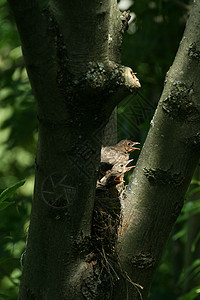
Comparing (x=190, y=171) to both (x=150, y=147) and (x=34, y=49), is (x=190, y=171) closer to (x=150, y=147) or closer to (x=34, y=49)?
(x=150, y=147)

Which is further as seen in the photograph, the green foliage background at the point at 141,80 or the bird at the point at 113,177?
the green foliage background at the point at 141,80

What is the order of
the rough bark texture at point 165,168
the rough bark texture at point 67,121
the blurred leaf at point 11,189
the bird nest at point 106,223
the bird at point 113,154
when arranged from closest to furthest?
the rough bark texture at point 67,121 < the blurred leaf at point 11,189 < the rough bark texture at point 165,168 < the bird nest at point 106,223 < the bird at point 113,154

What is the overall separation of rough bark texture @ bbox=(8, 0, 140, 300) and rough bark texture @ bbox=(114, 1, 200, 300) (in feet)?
0.49

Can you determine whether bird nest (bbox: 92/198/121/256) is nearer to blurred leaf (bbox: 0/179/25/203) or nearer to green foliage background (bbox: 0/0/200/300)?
blurred leaf (bbox: 0/179/25/203)

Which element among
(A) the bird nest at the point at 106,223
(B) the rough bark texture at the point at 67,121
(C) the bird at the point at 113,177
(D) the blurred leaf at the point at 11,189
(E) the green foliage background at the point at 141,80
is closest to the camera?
(B) the rough bark texture at the point at 67,121

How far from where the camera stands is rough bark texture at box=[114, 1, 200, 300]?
1.45m

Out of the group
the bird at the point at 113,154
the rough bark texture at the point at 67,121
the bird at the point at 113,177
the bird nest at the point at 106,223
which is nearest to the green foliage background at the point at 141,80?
the bird at the point at 113,154

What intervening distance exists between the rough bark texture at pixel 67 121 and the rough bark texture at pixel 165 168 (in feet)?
0.49

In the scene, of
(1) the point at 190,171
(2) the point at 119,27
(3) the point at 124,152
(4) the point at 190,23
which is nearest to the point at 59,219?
(1) the point at 190,171

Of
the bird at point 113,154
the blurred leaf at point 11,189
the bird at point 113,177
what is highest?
the blurred leaf at point 11,189

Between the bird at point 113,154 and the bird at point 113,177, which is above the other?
the bird at point 113,154

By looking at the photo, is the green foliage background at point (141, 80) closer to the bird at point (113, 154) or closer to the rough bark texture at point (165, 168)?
the bird at point (113, 154)

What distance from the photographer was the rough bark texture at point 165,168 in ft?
4.76

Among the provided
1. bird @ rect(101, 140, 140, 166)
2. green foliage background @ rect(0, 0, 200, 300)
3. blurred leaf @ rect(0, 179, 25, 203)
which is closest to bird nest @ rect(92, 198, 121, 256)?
bird @ rect(101, 140, 140, 166)
